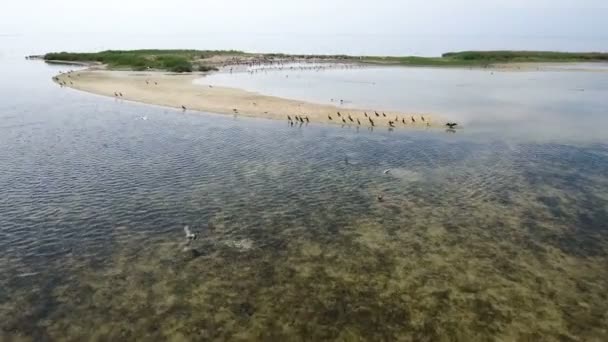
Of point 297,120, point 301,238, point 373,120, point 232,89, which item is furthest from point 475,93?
point 301,238

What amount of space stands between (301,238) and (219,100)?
137ft

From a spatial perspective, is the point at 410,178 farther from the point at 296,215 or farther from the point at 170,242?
the point at 170,242

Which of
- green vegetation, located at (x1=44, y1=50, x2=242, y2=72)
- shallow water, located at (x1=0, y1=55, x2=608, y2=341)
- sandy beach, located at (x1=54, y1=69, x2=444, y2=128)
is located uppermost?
green vegetation, located at (x1=44, y1=50, x2=242, y2=72)

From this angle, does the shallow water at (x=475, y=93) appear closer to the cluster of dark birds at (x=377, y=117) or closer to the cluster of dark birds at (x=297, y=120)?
the cluster of dark birds at (x=377, y=117)

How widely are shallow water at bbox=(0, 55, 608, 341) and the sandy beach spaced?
28.5ft

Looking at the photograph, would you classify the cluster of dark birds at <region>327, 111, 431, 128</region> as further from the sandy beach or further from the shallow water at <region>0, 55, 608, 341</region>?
the shallow water at <region>0, 55, 608, 341</region>

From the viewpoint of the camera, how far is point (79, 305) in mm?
16875

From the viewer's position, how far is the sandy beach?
166 feet

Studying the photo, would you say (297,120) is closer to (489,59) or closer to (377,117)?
(377,117)

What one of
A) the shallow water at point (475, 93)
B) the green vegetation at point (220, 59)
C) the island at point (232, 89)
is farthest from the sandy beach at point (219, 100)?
the green vegetation at point (220, 59)

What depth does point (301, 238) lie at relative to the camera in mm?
22641

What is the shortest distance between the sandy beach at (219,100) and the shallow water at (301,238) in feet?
28.5

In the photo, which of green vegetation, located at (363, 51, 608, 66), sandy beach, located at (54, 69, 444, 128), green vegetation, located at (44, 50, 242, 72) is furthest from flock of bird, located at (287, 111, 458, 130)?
green vegetation, located at (363, 51, 608, 66)

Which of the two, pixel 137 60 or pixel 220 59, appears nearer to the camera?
pixel 137 60
